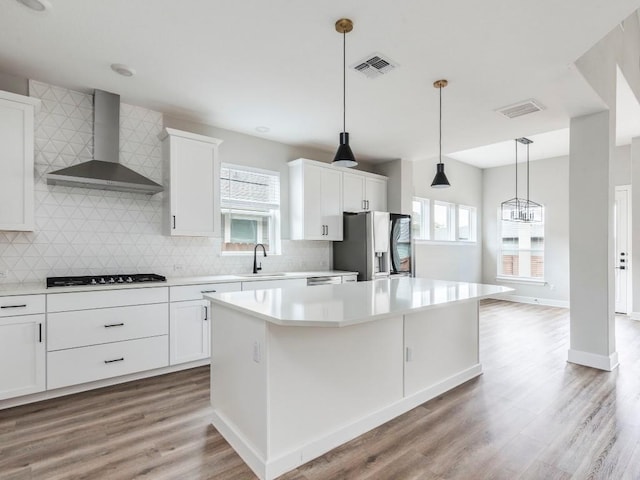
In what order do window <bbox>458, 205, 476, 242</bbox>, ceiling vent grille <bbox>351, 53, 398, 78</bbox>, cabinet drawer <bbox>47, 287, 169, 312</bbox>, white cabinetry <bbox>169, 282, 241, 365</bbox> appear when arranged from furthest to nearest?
window <bbox>458, 205, 476, 242</bbox> → white cabinetry <bbox>169, 282, 241, 365</bbox> → cabinet drawer <bbox>47, 287, 169, 312</bbox> → ceiling vent grille <bbox>351, 53, 398, 78</bbox>

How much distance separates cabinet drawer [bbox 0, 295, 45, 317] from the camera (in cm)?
259

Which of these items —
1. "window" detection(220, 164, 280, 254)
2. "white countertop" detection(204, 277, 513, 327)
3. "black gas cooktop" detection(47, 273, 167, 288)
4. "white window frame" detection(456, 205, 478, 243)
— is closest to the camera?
"white countertop" detection(204, 277, 513, 327)

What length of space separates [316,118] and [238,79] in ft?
3.71

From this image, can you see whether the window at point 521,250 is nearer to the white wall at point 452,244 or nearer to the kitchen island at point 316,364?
the white wall at point 452,244

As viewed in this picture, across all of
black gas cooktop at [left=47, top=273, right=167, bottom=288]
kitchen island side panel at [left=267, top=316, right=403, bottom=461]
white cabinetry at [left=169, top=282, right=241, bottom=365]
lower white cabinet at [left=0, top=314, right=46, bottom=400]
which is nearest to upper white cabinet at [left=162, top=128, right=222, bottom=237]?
black gas cooktop at [left=47, top=273, right=167, bottom=288]

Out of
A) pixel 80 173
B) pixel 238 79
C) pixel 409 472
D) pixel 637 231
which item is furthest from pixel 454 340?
pixel 637 231

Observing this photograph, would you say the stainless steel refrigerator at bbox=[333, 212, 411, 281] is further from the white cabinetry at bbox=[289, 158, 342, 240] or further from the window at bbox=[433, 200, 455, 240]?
the window at bbox=[433, 200, 455, 240]

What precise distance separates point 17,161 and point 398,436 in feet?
12.0

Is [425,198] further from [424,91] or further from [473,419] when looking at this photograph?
[473,419]

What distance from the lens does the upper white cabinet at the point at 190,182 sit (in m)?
3.65

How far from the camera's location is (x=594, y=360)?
3.57m

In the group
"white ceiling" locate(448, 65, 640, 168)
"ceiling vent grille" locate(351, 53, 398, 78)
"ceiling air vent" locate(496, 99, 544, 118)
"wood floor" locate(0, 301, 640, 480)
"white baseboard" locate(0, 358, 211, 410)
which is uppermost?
"white ceiling" locate(448, 65, 640, 168)

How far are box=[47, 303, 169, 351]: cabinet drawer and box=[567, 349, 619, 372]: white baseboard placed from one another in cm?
422

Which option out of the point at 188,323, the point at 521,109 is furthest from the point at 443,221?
the point at 188,323
